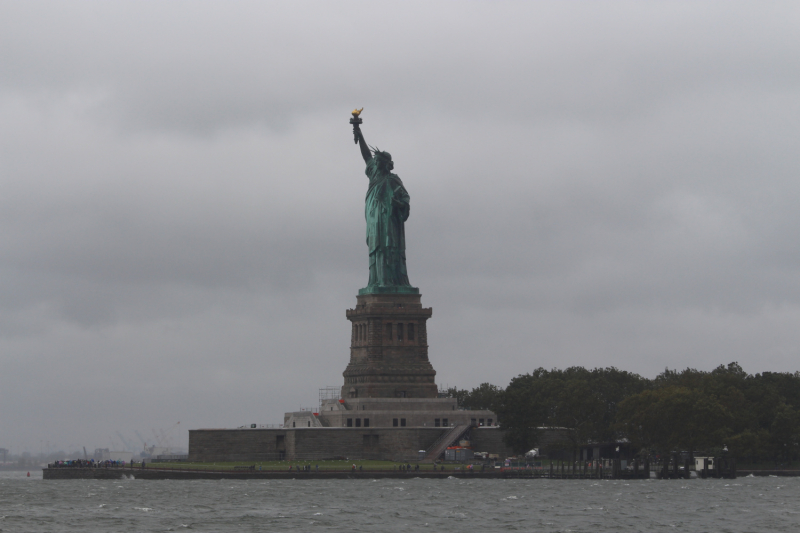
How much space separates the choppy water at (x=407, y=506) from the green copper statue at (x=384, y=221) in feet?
90.9

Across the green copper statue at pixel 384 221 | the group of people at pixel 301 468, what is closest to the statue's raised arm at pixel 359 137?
the green copper statue at pixel 384 221

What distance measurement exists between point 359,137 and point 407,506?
54.8m

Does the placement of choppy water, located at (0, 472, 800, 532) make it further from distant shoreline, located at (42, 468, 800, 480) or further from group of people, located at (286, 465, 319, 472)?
group of people, located at (286, 465, 319, 472)

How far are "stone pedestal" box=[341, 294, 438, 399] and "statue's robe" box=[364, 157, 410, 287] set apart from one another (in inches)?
98.6

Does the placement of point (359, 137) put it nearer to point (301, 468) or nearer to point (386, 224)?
point (386, 224)

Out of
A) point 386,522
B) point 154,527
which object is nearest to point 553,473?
point 386,522

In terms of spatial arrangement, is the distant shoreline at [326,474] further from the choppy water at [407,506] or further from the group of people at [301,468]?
the choppy water at [407,506]

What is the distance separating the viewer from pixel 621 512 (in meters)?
85.4

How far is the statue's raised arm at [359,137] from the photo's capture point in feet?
451

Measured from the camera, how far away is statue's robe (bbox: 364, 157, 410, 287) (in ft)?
451

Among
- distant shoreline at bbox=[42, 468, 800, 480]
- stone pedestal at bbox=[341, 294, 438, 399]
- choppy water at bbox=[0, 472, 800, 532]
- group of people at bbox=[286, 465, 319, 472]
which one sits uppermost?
stone pedestal at bbox=[341, 294, 438, 399]

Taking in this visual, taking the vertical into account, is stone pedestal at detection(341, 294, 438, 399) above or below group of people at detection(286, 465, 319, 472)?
above

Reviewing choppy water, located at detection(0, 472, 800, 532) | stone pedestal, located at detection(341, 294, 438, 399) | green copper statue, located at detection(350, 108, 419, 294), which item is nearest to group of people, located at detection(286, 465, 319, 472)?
choppy water, located at detection(0, 472, 800, 532)

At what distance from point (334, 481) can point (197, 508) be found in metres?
26.9
